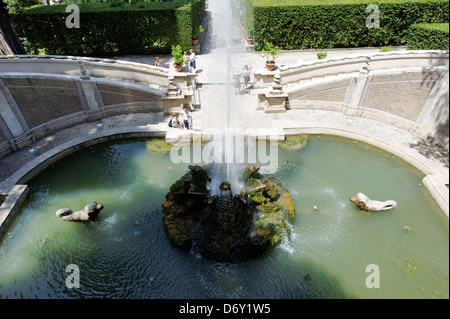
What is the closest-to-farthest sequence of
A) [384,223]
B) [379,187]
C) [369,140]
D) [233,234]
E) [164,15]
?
[233,234] < [384,223] < [379,187] < [369,140] < [164,15]

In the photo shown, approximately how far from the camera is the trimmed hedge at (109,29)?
19.3 meters

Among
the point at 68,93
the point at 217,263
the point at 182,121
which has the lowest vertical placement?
the point at 217,263

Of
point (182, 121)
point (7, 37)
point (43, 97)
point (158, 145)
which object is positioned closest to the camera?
point (43, 97)

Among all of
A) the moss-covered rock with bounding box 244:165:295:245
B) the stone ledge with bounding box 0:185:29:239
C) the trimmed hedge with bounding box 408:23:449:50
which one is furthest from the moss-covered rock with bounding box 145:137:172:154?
the trimmed hedge with bounding box 408:23:449:50

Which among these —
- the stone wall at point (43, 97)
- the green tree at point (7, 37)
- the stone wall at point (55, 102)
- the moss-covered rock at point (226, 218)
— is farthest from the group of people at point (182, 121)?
the green tree at point (7, 37)

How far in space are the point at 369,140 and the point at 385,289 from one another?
732 centimetres

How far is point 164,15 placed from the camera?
20.0 metres

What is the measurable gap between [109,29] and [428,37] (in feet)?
68.2

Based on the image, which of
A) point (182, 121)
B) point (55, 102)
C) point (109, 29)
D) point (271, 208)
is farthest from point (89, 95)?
point (271, 208)

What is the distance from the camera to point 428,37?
51.0 ft

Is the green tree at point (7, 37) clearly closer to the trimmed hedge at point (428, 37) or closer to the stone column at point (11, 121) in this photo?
the stone column at point (11, 121)

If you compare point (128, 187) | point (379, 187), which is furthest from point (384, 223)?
point (128, 187)

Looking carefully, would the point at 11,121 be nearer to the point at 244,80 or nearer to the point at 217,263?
the point at 217,263

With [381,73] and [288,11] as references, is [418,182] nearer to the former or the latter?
[381,73]
